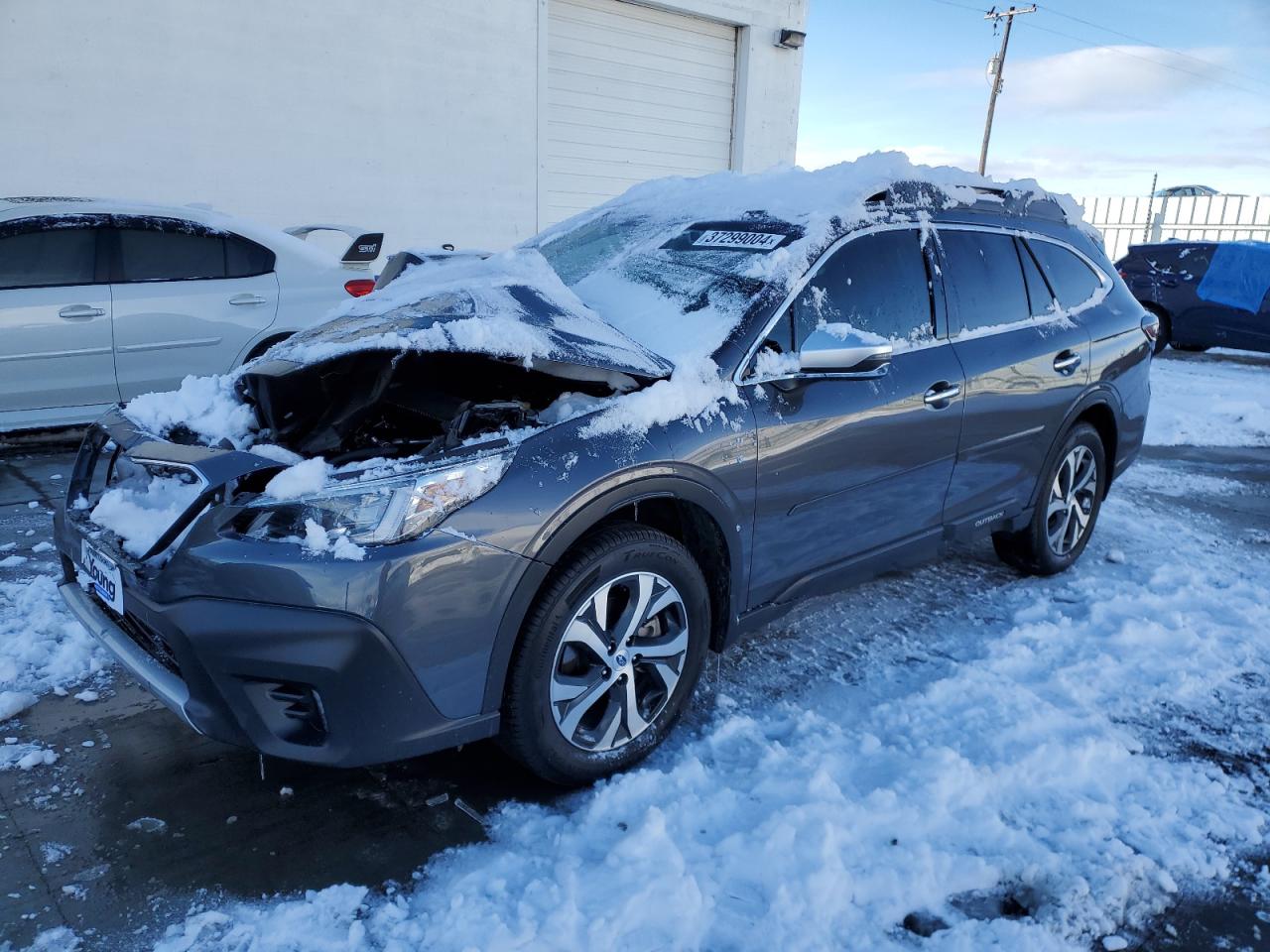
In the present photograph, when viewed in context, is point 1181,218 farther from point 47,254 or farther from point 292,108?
point 47,254

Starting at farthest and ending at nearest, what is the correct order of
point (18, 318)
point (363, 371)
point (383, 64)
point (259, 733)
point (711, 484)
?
1. point (383, 64)
2. point (18, 318)
3. point (363, 371)
4. point (711, 484)
5. point (259, 733)

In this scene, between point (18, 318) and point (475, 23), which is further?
point (475, 23)

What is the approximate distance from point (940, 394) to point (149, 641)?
273cm

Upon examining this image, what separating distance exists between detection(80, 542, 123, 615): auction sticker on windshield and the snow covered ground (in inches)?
31.0

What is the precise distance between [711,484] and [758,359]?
0.46 meters

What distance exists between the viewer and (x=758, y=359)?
9.69ft

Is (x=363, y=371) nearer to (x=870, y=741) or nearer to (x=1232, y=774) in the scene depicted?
(x=870, y=741)

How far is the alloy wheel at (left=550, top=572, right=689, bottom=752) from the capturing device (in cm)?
255

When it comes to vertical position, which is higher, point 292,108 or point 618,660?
point 292,108

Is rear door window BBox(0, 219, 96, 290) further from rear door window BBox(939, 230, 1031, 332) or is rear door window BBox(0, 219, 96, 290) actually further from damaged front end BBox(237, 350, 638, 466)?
rear door window BBox(939, 230, 1031, 332)

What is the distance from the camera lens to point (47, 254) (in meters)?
5.74

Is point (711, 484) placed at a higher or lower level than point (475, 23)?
lower

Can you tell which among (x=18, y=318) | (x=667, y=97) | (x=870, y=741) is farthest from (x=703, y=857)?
(x=667, y=97)

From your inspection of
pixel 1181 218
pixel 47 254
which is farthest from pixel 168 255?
pixel 1181 218
